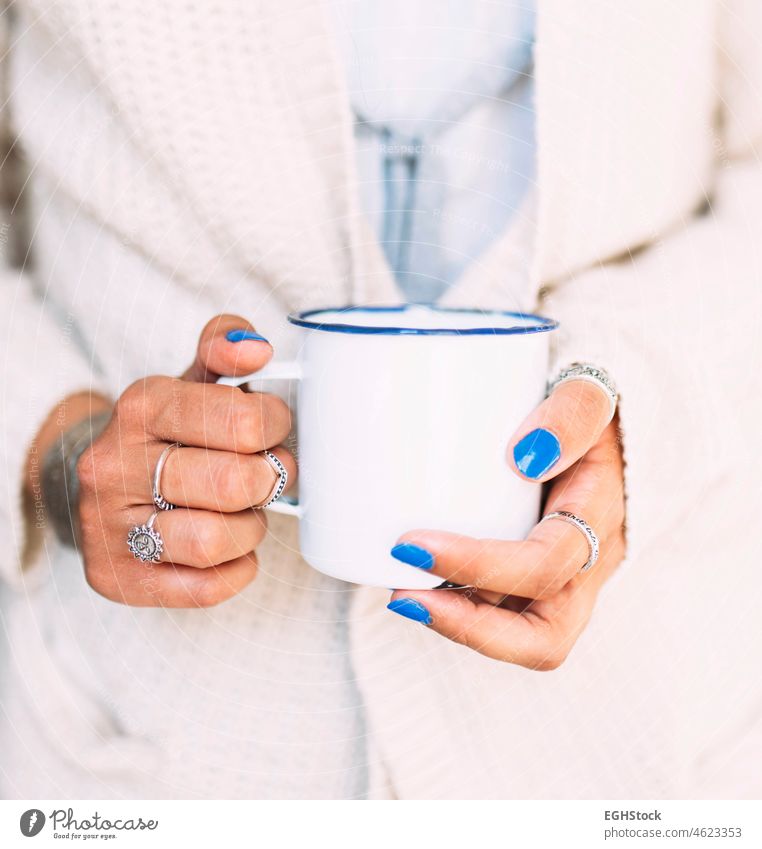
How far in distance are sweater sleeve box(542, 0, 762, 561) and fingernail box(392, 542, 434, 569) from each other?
11 centimetres

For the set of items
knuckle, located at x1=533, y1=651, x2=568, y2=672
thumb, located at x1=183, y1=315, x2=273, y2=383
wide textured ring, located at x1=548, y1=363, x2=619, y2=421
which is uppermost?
thumb, located at x1=183, y1=315, x2=273, y2=383

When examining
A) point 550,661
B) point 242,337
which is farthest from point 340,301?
point 550,661

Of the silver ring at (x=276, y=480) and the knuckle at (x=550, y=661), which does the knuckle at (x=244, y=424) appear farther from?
the knuckle at (x=550, y=661)

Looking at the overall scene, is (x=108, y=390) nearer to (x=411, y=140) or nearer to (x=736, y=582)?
(x=411, y=140)

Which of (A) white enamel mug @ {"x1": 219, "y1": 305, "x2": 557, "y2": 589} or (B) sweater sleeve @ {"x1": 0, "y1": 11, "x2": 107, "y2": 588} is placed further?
(B) sweater sleeve @ {"x1": 0, "y1": 11, "x2": 107, "y2": 588}

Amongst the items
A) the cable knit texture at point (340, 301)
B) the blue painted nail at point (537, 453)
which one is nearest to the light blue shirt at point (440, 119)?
the cable knit texture at point (340, 301)

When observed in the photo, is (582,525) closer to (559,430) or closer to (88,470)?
(559,430)

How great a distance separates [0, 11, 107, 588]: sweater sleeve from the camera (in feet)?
0.95

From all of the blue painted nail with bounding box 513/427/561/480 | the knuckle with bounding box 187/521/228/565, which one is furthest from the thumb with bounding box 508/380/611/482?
the knuckle with bounding box 187/521/228/565

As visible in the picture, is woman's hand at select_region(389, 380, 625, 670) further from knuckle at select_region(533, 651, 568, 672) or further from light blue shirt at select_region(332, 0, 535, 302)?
light blue shirt at select_region(332, 0, 535, 302)

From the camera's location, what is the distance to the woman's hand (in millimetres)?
204

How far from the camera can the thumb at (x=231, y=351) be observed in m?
0.23

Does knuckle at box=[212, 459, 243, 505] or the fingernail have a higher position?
knuckle at box=[212, 459, 243, 505]

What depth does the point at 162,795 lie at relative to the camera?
30 centimetres
